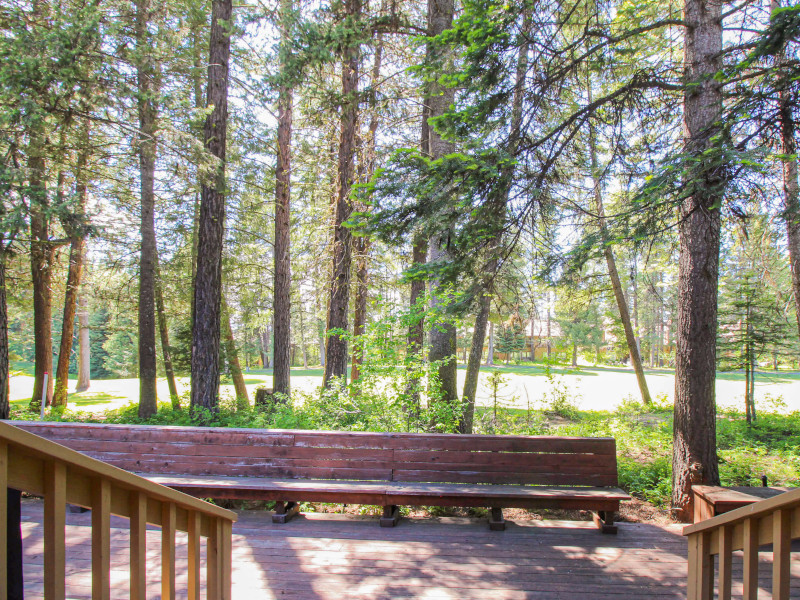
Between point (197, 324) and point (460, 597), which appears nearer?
point (460, 597)

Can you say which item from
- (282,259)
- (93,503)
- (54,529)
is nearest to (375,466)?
(93,503)

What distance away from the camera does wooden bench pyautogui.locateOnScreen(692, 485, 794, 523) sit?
3830 mm

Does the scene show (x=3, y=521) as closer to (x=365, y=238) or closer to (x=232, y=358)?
(x=365, y=238)

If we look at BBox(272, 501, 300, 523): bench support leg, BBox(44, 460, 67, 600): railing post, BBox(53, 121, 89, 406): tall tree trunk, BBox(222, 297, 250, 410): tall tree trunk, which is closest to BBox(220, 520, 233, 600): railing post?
BBox(44, 460, 67, 600): railing post

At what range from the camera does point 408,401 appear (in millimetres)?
5508

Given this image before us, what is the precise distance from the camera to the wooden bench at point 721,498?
3830 mm

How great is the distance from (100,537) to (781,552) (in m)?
2.39

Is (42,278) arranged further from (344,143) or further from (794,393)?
(794,393)

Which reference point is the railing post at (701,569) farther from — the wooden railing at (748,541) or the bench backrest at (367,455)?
the bench backrest at (367,455)

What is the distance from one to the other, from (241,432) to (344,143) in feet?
22.0

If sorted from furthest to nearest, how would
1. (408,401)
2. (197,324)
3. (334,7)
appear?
(197,324)
(334,7)
(408,401)

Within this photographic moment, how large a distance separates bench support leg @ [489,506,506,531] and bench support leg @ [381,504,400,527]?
0.94m

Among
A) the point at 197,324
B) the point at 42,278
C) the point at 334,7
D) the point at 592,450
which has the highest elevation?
the point at 334,7

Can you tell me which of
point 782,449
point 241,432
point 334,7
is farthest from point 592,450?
point 334,7
